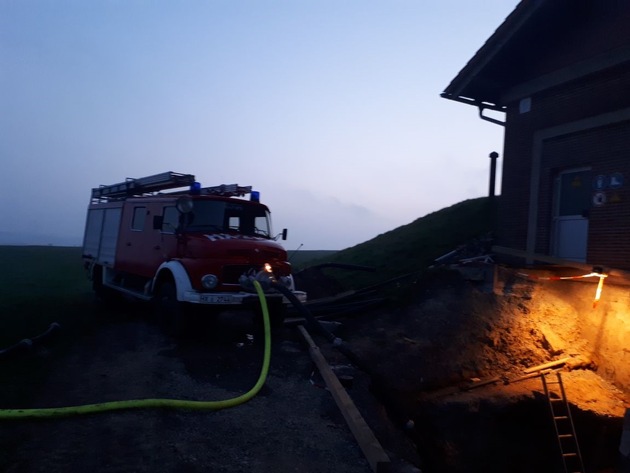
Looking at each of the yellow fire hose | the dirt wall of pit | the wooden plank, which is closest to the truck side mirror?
the wooden plank

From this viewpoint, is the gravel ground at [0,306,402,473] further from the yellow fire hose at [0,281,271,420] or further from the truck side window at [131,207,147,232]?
the truck side window at [131,207,147,232]

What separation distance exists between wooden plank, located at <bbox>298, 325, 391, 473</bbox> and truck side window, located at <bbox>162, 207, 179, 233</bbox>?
357cm

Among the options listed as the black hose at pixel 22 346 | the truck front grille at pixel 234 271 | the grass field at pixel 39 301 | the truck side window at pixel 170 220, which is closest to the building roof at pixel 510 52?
the truck front grille at pixel 234 271

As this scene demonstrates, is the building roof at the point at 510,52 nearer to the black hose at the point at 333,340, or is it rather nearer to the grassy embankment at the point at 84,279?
the grassy embankment at the point at 84,279

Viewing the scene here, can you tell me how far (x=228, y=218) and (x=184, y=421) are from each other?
5288 millimetres

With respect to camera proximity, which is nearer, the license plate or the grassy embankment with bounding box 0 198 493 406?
the license plate

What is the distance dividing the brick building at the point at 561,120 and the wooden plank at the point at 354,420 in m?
4.88

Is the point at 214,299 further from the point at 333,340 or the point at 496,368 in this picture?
the point at 496,368

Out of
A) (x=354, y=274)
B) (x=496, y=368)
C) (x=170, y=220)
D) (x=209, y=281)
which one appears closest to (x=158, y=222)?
(x=170, y=220)

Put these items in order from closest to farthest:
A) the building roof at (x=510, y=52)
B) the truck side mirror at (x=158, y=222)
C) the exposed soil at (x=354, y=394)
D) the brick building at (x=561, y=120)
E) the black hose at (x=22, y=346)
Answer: the exposed soil at (x=354, y=394)
the black hose at (x=22, y=346)
the brick building at (x=561, y=120)
the truck side mirror at (x=158, y=222)
the building roof at (x=510, y=52)

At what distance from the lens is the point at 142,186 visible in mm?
13031

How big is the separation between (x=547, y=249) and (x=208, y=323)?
7251 mm

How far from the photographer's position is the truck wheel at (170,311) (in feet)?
32.4

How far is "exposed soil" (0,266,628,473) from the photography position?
18.5 feet
